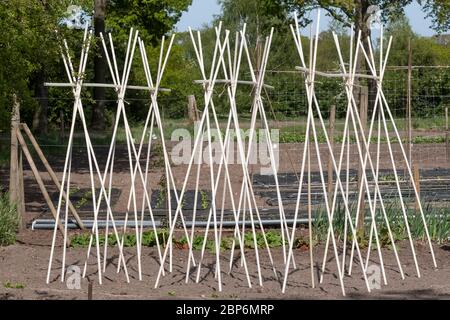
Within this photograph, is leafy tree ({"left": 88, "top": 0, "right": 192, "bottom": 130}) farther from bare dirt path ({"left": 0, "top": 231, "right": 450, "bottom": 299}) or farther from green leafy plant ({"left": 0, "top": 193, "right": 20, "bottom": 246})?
bare dirt path ({"left": 0, "top": 231, "right": 450, "bottom": 299})

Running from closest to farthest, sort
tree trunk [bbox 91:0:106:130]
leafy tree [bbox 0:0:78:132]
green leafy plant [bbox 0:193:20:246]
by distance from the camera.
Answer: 1. green leafy plant [bbox 0:193:20:246]
2. leafy tree [bbox 0:0:78:132]
3. tree trunk [bbox 91:0:106:130]

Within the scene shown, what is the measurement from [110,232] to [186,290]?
3090mm

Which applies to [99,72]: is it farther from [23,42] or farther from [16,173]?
[23,42]

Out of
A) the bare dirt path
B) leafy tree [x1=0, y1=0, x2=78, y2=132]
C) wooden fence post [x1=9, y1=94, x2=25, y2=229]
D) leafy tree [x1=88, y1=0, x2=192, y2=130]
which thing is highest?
leafy tree [x1=88, y1=0, x2=192, y2=130]


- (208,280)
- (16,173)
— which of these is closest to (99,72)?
(16,173)

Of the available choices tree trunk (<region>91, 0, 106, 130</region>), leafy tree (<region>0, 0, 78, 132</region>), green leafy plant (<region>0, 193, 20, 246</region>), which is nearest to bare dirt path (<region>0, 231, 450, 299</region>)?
green leafy plant (<region>0, 193, 20, 246</region>)

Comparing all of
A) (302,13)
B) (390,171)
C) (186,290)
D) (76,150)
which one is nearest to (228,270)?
(186,290)

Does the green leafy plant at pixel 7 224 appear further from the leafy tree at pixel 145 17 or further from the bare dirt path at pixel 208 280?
the leafy tree at pixel 145 17

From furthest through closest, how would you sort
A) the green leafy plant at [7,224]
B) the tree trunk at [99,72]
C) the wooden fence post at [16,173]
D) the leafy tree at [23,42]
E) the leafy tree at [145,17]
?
the leafy tree at [145,17] → the tree trunk at [99,72] → the wooden fence post at [16,173] → the leafy tree at [23,42] → the green leafy plant at [7,224]

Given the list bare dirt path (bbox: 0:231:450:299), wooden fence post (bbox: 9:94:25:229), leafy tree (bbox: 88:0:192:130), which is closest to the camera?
bare dirt path (bbox: 0:231:450:299)

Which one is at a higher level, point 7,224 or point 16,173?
point 16,173

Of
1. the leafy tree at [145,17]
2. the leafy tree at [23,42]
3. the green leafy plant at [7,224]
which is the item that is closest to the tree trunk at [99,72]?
the leafy tree at [145,17]

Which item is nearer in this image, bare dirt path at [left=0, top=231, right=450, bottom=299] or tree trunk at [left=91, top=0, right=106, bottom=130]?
bare dirt path at [left=0, top=231, right=450, bottom=299]

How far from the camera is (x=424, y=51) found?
5159 cm
